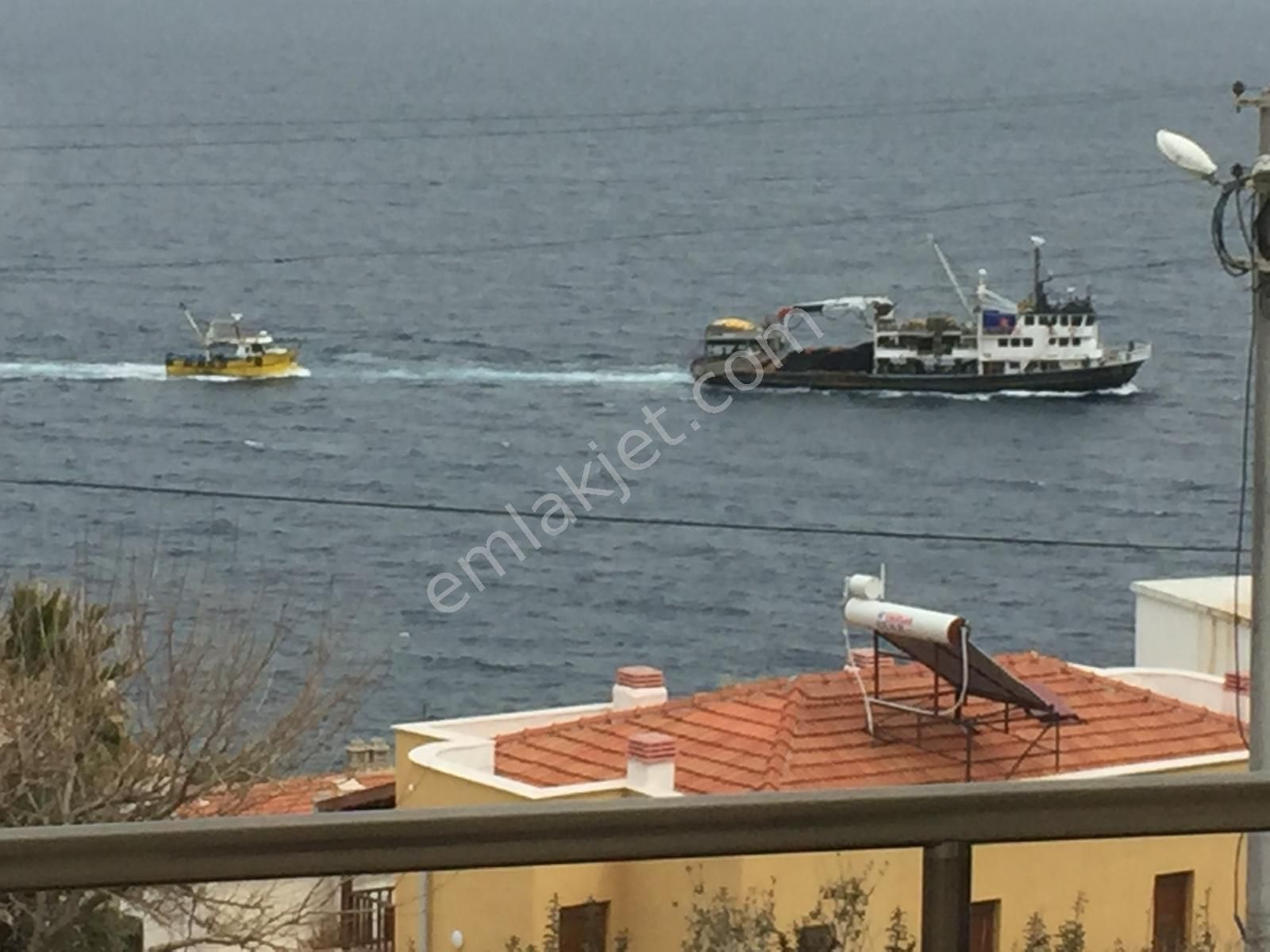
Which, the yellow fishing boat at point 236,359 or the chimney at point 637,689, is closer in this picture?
the chimney at point 637,689

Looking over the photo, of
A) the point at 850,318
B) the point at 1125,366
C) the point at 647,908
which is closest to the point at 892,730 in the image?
the point at 647,908

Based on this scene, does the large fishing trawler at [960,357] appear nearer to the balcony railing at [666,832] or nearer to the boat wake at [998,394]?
the boat wake at [998,394]

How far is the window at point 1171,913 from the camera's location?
2.20 metres

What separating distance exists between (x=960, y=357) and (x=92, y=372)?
2445cm

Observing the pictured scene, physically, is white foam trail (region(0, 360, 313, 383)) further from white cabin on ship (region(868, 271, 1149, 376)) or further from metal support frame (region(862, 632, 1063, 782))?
metal support frame (region(862, 632, 1063, 782))

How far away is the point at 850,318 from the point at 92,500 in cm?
2724

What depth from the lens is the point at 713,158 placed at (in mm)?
119625

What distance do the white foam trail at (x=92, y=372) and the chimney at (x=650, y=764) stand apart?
6339 centimetres

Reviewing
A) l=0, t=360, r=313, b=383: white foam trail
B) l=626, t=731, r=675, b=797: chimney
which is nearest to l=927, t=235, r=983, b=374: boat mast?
l=0, t=360, r=313, b=383: white foam trail

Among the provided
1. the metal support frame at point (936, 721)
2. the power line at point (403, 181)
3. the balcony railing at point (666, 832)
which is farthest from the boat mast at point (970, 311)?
the balcony railing at point (666, 832)

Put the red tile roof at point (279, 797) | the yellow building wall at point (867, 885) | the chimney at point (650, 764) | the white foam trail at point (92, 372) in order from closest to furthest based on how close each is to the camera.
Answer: the yellow building wall at point (867, 885), the red tile roof at point (279, 797), the chimney at point (650, 764), the white foam trail at point (92, 372)

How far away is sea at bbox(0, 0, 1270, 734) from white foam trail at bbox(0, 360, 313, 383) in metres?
0.18

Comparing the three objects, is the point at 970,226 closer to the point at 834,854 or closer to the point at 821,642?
the point at 821,642

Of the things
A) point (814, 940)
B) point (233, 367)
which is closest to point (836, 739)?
point (814, 940)
